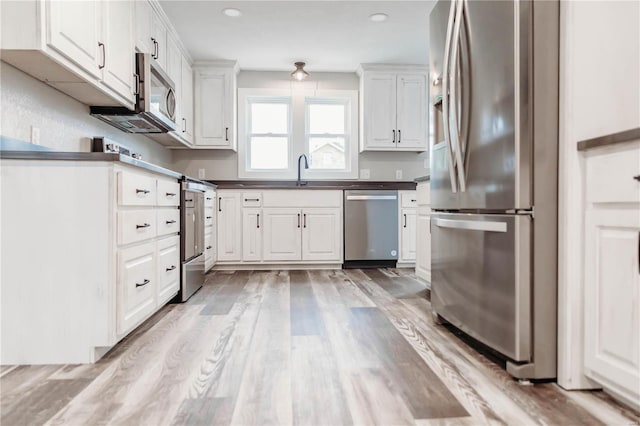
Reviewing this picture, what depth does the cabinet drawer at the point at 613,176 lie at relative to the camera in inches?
44.4

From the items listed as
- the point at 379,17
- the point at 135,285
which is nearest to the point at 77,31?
the point at 135,285

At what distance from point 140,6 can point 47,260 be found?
6.33ft

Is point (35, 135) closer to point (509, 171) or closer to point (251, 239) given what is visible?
point (509, 171)

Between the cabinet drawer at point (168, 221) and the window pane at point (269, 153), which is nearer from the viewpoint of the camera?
the cabinet drawer at point (168, 221)

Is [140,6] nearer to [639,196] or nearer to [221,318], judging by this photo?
[221,318]

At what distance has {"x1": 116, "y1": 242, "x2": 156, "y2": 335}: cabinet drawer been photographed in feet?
5.45

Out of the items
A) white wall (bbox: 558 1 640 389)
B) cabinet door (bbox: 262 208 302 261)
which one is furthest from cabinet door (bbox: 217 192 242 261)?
white wall (bbox: 558 1 640 389)

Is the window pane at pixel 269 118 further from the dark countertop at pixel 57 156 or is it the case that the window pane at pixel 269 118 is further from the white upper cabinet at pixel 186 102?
the dark countertop at pixel 57 156

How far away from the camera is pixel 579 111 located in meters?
1.33

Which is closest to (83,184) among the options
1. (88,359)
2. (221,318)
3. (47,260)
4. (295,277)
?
(47,260)

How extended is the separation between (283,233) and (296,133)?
1.23 meters

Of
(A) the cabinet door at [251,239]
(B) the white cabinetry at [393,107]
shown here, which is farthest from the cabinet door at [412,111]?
(A) the cabinet door at [251,239]

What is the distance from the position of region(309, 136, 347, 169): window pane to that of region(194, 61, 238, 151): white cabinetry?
99 cm

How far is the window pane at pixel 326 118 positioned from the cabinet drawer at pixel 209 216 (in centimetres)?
159
